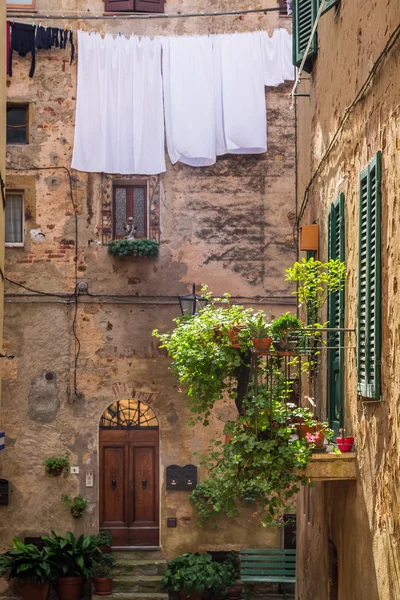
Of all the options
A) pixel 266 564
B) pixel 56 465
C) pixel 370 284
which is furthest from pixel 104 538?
pixel 370 284

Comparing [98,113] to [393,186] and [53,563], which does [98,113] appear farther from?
[393,186]

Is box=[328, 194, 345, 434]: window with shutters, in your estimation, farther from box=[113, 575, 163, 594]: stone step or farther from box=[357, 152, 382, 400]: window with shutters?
box=[113, 575, 163, 594]: stone step

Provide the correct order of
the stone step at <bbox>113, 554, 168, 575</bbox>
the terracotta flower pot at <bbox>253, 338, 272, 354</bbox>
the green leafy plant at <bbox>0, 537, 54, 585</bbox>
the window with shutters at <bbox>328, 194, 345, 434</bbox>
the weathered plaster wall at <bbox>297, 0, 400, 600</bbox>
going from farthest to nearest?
1. the stone step at <bbox>113, 554, 168, 575</bbox>
2. the green leafy plant at <bbox>0, 537, 54, 585</bbox>
3. the window with shutters at <bbox>328, 194, 345, 434</bbox>
4. the terracotta flower pot at <bbox>253, 338, 272, 354</bbox>
5. the weathered plaster wall at <bbox>297, 0, 400, 600</bbox>

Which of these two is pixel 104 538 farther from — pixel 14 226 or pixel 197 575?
pixel 14 226

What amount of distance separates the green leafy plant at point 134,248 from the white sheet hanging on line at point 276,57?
3.23 m

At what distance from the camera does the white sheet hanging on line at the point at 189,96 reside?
55.0 ft

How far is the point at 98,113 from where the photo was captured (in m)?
16.7

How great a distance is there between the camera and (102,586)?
625 inches

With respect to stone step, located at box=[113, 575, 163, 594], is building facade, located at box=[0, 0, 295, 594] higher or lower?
higher

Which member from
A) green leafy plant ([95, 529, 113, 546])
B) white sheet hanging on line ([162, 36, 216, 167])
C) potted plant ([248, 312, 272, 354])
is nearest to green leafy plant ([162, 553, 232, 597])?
green leafy plant ([95, 529, 113, 546])

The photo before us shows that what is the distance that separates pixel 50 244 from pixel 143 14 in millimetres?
4086

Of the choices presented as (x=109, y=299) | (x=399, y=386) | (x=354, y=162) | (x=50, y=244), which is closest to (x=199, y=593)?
(x=109, y=299)

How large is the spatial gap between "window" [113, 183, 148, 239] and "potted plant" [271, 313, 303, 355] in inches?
371

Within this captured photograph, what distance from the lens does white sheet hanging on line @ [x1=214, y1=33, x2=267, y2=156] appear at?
16734 millimetres
